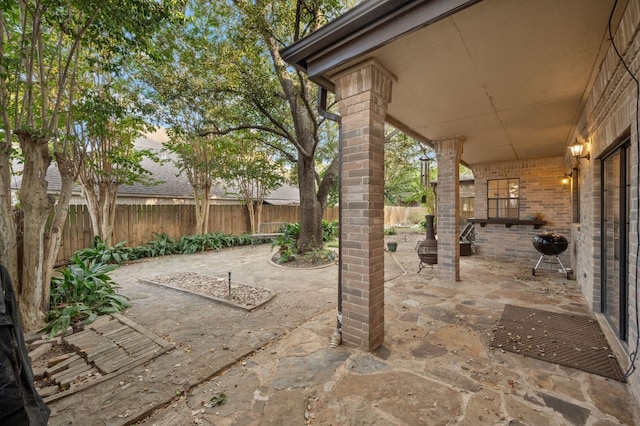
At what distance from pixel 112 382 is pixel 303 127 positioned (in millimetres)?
6369

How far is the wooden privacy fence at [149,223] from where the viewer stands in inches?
270

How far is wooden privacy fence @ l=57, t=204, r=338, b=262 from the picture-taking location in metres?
6.86

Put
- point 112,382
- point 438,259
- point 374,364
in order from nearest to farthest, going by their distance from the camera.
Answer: point 112,382, point 374,364, point 438,259

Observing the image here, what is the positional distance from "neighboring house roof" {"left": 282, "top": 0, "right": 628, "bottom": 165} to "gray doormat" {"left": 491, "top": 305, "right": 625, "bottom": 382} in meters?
2.79

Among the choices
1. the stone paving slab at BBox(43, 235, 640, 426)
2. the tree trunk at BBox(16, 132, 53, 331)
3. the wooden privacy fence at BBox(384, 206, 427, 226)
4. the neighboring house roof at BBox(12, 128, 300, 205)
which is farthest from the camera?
the wooden privacy fence at BBox(384, 206, 427, 226)

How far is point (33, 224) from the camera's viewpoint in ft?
10.4

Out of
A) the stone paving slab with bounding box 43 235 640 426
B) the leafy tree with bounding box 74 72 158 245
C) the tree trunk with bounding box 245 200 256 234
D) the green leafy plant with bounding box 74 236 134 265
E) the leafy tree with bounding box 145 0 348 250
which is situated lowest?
the stone paving slab with bounding box 43 235 640 426

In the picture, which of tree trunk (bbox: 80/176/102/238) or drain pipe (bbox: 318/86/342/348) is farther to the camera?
tree trunk (bbox: 80/176/102/238)

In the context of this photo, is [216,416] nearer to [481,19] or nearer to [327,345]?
[327,345]

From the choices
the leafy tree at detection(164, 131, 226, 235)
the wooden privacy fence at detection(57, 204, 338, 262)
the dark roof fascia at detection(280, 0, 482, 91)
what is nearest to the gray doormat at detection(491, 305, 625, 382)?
the dark roof fascia at detection(280, 0, 482, 91)

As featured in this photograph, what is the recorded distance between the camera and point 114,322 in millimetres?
3289

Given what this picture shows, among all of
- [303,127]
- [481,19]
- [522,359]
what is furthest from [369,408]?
[303,127]

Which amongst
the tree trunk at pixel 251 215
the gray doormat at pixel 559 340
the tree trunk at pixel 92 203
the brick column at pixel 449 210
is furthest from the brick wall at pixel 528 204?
the tree trunk at pixel 92 203

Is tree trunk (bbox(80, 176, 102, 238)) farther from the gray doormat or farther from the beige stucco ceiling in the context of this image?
the gray doormat
